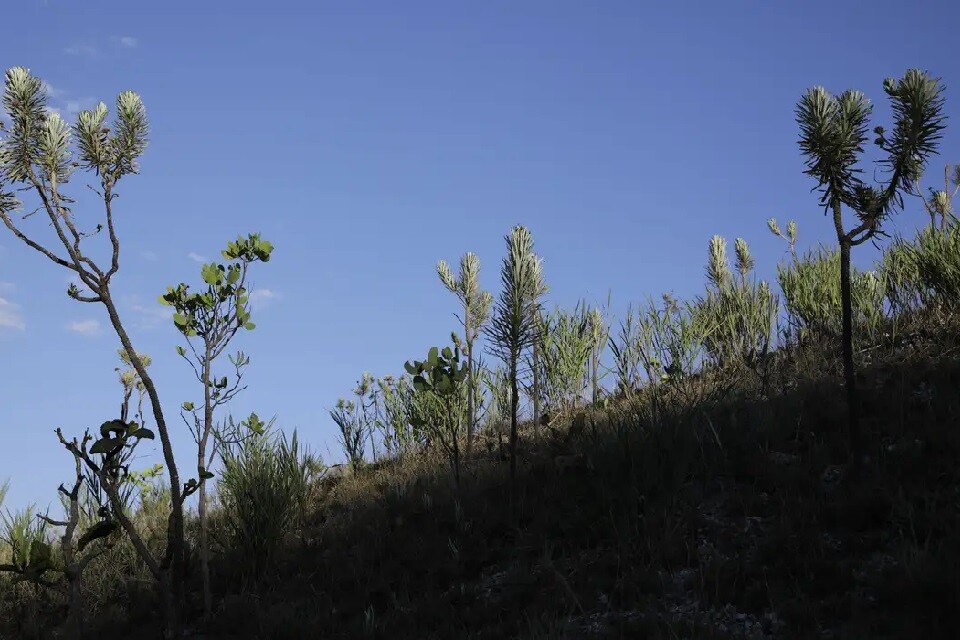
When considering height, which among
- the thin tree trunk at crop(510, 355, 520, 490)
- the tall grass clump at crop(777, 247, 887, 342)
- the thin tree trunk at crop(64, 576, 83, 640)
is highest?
the tall grass clump at crop(777, 247, 887, 342)

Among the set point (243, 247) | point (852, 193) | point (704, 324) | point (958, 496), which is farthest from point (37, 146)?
point (704, 324)

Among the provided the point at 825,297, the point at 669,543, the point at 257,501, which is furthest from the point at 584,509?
the point at 825,297

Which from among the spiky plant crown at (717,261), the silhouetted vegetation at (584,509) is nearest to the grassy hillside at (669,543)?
the silhouetted vegetation at (584,509)

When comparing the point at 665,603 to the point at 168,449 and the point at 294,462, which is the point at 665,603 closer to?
the point at 168,449

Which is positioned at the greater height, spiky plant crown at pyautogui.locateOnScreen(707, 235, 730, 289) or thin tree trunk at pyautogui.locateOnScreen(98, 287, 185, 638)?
spiky plant crown at pyautogui.locateOnScreen(707, 235, 730, 289)

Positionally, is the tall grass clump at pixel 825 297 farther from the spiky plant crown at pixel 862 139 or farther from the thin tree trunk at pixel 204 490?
the thin tree trunk at pixel 204 490

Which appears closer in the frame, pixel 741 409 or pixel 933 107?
pixel 933 107

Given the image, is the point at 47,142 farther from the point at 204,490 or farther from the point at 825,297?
the point at 825,297

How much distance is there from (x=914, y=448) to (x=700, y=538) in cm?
150

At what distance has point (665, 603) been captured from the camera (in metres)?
3.79

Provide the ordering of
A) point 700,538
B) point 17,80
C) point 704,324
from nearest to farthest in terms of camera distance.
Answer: point 700,538, point 17,80, point 704,324

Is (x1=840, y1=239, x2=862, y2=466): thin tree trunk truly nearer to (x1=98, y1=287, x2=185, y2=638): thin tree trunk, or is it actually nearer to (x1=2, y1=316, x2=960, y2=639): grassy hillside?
(x1=2, y1=316, x2=960, y2=639): grassy hillside

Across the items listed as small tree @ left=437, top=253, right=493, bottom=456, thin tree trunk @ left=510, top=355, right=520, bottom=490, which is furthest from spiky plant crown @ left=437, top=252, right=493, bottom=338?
thin tree trunk @ left=510, top=355, right=520, bottom=490

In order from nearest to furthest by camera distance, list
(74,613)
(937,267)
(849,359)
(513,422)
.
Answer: (849,359) < (74,613) < (513,422) < (937,267)
